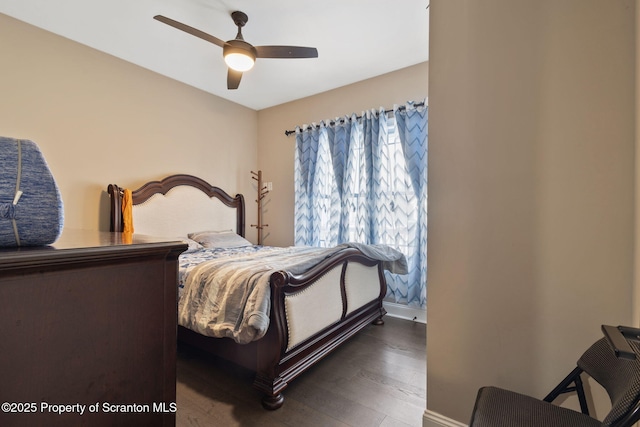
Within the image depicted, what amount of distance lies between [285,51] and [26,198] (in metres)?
2.20

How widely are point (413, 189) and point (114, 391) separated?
2.87 meters

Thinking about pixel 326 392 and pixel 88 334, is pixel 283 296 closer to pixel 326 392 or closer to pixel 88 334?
pixel 326 392

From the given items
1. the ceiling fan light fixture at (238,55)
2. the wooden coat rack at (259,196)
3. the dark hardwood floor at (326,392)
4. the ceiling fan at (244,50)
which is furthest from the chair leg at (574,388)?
the wooden coat rack at (259,196)

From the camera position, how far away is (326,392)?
178 centimetres

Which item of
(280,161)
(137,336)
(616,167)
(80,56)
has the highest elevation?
(80,56)

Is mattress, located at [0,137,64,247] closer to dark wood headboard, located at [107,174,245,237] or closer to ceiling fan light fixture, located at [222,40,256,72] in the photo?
ceiling fan light fixture, located at [222,40,256,72]

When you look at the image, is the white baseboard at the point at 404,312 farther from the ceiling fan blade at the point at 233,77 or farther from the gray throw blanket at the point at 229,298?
the ceiling fan blade at the point at 233,77

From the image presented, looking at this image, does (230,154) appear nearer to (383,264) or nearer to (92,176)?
(92,176)

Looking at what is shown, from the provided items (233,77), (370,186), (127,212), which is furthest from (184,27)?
(370,186)

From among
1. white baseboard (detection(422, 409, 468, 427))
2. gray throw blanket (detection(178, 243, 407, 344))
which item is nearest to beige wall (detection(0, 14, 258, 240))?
gray throw blanket (detection(178, 243, 407, 344))

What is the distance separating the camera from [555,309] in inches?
44.2

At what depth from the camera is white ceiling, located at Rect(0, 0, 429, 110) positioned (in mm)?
2248

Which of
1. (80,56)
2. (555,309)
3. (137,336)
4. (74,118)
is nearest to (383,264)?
(555,309)

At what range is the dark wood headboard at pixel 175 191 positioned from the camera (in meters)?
2.87
